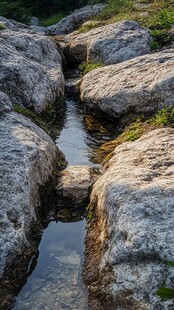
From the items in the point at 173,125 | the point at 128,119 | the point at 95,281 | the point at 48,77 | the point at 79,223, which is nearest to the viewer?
the point at 95,281

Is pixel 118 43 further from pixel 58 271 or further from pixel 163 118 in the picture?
pixel 58 271

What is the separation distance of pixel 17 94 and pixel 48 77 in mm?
2795

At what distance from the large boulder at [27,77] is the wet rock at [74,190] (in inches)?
201

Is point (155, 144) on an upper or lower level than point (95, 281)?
upper

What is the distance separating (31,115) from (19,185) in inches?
227

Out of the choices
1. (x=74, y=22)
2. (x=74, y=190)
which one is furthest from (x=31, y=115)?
(x=74, y=22)

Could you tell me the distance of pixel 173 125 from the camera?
12.7m

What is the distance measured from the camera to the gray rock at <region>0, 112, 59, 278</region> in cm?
818

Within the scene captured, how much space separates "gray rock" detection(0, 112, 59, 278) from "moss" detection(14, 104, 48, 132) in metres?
1.49

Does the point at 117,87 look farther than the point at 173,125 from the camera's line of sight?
Yes

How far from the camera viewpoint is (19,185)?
930 cm

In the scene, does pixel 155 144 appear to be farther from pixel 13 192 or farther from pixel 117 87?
pixel 117 87

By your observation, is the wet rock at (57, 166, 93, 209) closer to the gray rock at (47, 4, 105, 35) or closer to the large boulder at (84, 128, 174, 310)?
the large boulder at (84, 128, 174, 310)

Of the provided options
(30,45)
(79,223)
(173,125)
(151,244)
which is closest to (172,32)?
(30,45)
